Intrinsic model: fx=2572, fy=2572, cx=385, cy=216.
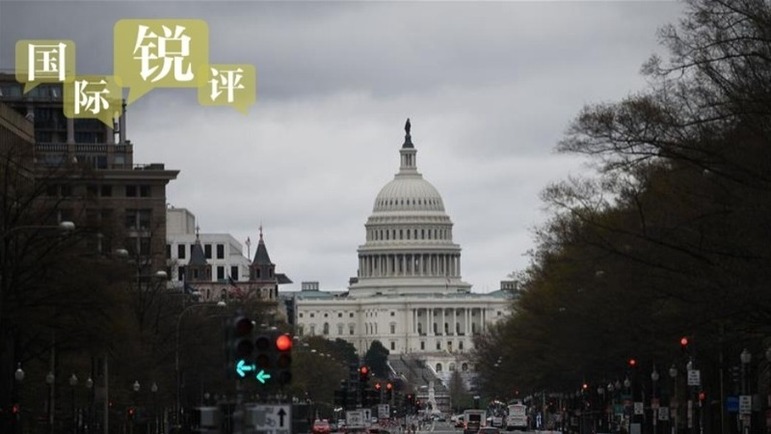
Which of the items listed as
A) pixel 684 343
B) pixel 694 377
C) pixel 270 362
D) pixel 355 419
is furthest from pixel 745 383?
pixel 355 419

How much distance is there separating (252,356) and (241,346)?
17.4 inches

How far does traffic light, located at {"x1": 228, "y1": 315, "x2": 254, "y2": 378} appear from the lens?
40.4 meters

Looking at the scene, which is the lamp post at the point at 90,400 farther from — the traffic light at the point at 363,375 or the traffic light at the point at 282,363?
the traffic light at the point at 282,363

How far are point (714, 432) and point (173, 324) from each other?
124 feet

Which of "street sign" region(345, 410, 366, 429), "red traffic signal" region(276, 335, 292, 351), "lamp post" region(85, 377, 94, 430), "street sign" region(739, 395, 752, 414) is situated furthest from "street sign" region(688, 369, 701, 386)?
"red traffic signal" region(276, 335, 292, 351)

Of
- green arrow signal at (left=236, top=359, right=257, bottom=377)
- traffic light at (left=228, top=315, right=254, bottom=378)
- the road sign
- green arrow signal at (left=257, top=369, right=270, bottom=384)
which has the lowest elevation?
the road sign

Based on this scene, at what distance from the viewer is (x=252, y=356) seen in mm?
40812

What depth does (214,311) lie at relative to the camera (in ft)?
502

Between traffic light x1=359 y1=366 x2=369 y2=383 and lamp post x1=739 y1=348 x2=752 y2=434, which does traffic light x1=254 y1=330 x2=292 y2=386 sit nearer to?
lamp post x1=739 y1=348 x2=752 y2=434

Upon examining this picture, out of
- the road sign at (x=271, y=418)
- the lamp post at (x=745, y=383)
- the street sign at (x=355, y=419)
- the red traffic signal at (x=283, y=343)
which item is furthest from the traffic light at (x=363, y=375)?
the red traffic signal at (x=283, y=343)

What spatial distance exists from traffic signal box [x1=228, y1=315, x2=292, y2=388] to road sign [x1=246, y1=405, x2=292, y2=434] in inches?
38.6

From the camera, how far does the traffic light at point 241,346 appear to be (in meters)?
40.4

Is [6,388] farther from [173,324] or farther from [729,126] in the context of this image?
[173,324]

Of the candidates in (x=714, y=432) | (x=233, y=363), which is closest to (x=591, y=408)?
(x=714, y=432)
